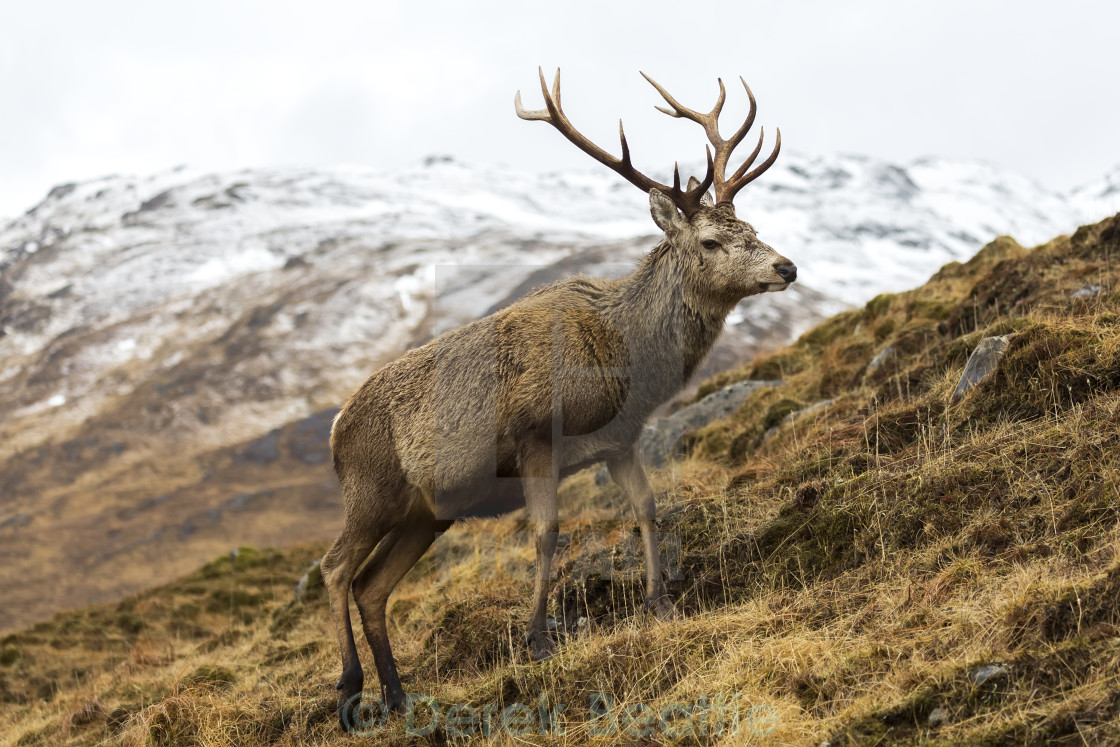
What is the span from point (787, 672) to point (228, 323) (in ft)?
236

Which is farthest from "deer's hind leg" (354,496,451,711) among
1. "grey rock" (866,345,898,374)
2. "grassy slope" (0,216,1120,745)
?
"grey rock" (866,345,898,374)

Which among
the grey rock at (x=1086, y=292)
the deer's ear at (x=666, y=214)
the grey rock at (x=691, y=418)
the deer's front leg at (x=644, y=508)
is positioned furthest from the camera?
the grey rock at (x=691, y=418)

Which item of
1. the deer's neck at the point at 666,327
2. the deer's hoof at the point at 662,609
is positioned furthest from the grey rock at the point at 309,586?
the deer's neck at the point at 666,327

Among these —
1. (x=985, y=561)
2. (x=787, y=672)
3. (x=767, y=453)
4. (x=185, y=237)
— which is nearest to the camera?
(x=787, y=672)

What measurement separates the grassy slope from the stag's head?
1850mm

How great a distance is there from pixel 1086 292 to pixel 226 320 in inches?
2787

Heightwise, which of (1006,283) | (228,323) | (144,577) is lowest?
(144,577)

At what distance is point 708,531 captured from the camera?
27.4 ft

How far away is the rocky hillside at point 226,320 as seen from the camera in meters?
42.1

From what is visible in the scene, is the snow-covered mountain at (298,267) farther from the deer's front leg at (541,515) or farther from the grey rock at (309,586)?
the deer's front leg at (541,515)

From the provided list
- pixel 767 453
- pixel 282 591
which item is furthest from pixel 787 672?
pixel 282 591

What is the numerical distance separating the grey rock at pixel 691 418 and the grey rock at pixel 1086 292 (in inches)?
201

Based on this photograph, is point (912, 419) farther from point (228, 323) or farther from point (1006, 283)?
point (228, 323)

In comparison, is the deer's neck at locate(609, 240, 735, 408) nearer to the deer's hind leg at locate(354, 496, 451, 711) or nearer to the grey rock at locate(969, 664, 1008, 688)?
the deer's hind leg at locate(354, 496, 451, 711)
